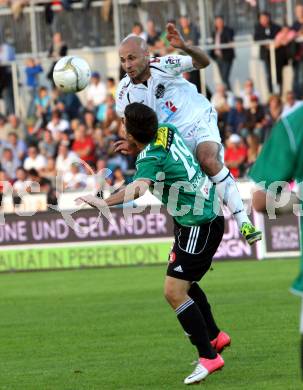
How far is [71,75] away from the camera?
11.7m

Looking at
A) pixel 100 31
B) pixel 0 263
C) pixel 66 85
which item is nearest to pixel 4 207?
pixel 0 263

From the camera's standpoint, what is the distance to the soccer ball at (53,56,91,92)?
11.6m

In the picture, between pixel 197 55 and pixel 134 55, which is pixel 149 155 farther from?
pixel 197 55

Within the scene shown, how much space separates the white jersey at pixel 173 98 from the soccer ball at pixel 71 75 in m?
0.78

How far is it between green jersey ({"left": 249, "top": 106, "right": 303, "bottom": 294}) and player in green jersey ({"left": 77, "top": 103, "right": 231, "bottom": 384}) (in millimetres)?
2905

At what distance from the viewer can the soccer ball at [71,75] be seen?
11598mm

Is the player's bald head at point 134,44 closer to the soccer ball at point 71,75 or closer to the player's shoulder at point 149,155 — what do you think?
the soccer ball at point 71,75

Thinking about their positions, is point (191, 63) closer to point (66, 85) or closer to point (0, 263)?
point (66, 85)

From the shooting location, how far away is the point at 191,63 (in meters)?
10.7

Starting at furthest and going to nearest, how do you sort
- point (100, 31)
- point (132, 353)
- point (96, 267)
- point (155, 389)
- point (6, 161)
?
point (100, 31) < point (6, 161) < point (96, 267) < point (132, 353) < point (155, 389)

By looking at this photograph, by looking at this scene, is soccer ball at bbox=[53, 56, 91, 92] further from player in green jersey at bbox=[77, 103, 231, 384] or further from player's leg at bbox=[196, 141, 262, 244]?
player in green jersey at bbox=[77, 103, 231, 384]

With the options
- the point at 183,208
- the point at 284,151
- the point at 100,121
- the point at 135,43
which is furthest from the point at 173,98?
the point at 100,121

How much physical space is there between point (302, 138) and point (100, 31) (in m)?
21.8

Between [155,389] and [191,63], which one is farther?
[191,63]
